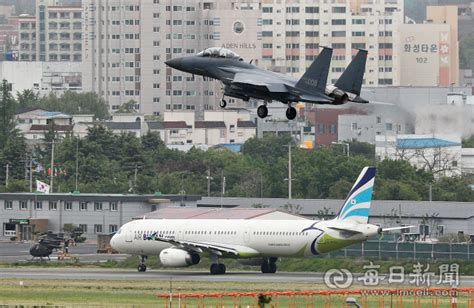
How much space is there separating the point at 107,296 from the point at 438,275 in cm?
2675

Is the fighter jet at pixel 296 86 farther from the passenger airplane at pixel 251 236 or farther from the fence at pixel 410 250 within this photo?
the fence at pixel 410 250

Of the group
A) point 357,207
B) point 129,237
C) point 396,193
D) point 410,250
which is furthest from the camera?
point 396,193

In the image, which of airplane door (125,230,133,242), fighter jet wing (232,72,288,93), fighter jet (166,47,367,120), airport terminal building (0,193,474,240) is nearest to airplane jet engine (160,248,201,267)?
airplane door (125,230,133,242)

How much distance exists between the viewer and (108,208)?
18012 centimetres

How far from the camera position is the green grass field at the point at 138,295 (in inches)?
3851

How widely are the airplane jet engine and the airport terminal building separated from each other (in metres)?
42.8

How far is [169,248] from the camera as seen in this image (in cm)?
12912

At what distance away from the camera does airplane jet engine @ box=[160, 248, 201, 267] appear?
126 metres

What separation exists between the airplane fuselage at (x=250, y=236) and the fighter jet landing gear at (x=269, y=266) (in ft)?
2.29

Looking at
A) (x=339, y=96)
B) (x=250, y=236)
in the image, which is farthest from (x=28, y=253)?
(x=339, y=96)

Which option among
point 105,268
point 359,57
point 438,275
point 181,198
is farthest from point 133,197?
point 359,57

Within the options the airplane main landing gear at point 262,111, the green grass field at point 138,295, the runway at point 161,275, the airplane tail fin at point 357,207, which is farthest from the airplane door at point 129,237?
the airplane main landing gear at point 262,111

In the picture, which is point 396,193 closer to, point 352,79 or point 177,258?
point 177,258

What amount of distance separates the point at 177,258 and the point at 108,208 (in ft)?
178
